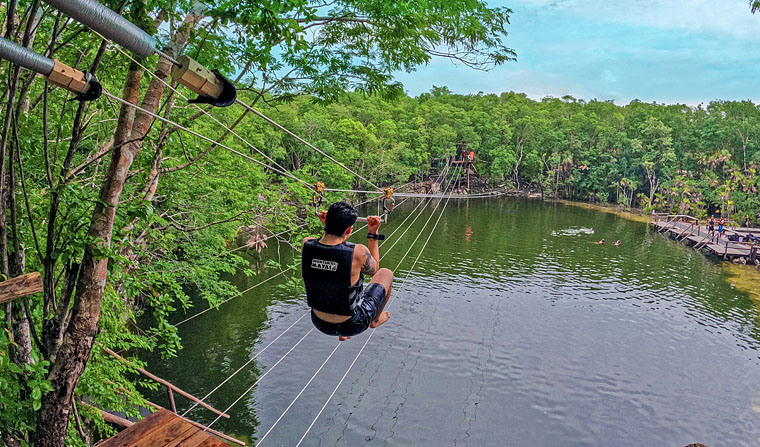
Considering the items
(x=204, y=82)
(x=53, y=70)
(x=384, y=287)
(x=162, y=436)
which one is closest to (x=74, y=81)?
(x=53, y=70)

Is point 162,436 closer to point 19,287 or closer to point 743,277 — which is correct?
point 19,287

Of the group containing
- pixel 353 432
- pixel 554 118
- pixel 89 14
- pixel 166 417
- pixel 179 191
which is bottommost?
pixel 353 432

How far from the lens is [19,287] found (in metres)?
3.90

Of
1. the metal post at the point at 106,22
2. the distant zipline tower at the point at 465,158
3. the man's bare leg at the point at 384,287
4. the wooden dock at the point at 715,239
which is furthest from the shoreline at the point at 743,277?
the distant zipline tower at the point at 465,158

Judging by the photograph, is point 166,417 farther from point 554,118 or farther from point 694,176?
point 554,118

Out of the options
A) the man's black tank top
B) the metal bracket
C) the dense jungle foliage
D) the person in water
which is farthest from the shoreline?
the metal bracket

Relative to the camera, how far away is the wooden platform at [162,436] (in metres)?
4.33

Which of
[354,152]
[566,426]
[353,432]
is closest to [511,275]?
[566,426]

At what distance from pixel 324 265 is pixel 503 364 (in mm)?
14720

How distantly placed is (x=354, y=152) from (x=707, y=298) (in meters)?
27.8

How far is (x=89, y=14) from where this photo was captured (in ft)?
Result: 6.00

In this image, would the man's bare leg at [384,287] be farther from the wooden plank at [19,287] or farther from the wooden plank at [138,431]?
the wooden plank at [19,287]

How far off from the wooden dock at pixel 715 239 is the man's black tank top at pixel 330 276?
3675cm

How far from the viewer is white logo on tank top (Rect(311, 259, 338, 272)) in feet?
13.5
